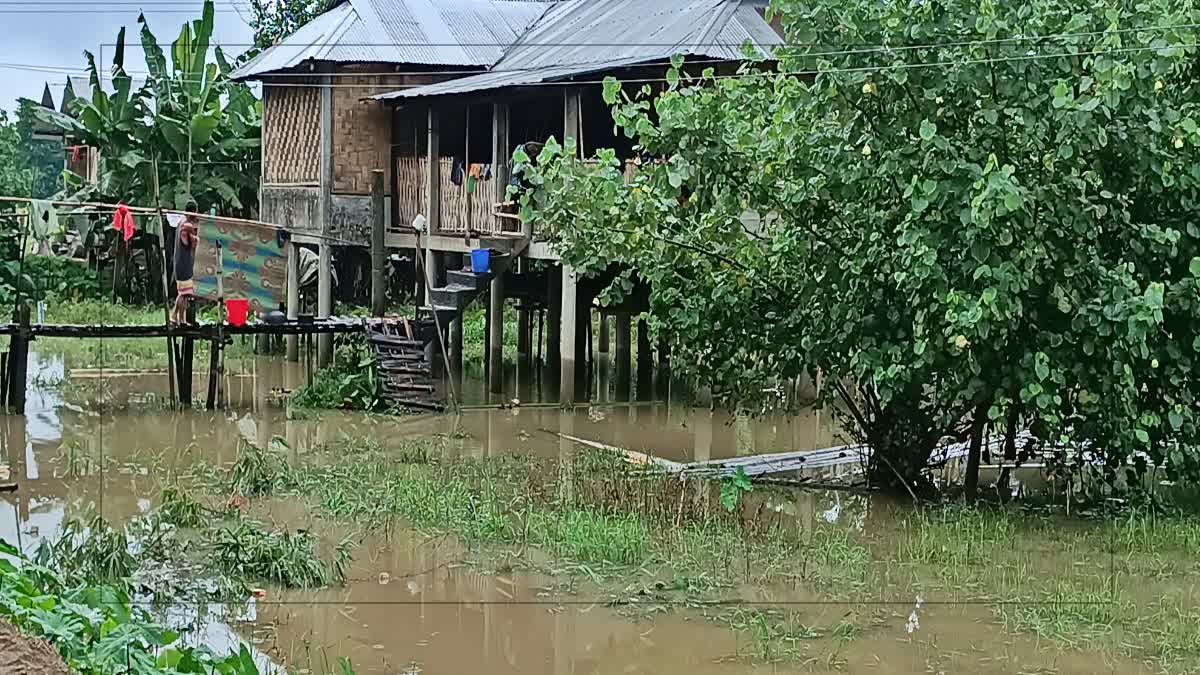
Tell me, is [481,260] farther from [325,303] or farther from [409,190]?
[325,303]

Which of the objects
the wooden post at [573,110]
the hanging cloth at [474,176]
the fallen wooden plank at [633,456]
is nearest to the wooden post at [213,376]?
the hanging cloth at [474,176]

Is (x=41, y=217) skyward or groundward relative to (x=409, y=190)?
groundward

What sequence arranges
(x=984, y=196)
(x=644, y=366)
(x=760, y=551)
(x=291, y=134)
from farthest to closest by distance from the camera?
(x=291, y=134) < (x=644, y=366) < (x=760, y=551) < (x=984, y=196)

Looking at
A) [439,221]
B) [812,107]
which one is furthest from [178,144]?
[812,107]

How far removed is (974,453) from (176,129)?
605 inches

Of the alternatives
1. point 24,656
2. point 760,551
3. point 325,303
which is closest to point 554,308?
point 325,303

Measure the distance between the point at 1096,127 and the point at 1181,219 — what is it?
1216 millimetres

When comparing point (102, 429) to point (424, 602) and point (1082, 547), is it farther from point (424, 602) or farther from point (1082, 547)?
point (1082, 547)

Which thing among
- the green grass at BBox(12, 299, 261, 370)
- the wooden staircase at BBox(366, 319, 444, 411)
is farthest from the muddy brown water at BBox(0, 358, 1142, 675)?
the green grass at BBox(12, 299, 261, 370)

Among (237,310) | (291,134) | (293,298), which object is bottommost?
(237,310)

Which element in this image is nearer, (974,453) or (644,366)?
(974,453)

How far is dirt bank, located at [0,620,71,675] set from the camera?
13.6 ft

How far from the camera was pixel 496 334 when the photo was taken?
18516mm

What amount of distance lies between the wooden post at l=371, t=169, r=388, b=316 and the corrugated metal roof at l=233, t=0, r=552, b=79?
1781 mm
